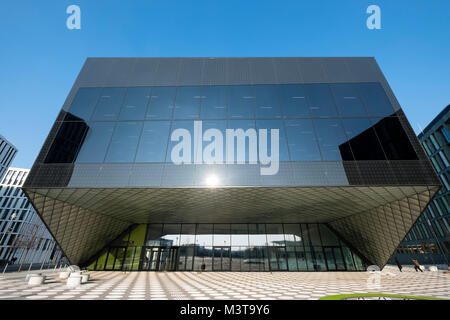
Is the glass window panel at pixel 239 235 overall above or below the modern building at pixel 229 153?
below

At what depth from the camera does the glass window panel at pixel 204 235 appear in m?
21.2

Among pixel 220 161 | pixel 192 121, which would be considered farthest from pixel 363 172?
pixel 192 121

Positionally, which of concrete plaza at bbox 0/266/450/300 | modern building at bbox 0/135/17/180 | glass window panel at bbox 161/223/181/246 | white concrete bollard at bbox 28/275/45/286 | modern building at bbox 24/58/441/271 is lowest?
concrete plaza at bbox 0/266/450/300

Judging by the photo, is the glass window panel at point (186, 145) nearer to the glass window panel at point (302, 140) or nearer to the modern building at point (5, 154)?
the glass window panel at point (302, 140)

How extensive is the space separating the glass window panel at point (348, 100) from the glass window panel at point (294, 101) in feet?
8.63

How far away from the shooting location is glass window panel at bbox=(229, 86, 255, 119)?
584 inches

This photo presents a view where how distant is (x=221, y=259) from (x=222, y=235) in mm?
2449

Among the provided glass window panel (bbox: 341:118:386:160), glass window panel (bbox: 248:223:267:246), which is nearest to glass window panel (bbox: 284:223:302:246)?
glass window panel (bbox: 248:223:267:246)

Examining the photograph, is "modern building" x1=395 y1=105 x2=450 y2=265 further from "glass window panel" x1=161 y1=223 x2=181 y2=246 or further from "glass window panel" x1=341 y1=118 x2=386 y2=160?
"glass window panel" x1=161 y1=223 x2=181 y2=246

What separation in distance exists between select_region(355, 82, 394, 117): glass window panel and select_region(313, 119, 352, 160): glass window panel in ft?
10.4

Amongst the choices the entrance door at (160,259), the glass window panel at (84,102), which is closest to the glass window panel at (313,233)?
the entrance door at (160,259)

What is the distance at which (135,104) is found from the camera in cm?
1559

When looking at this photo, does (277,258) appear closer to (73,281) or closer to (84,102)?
(73,281)
